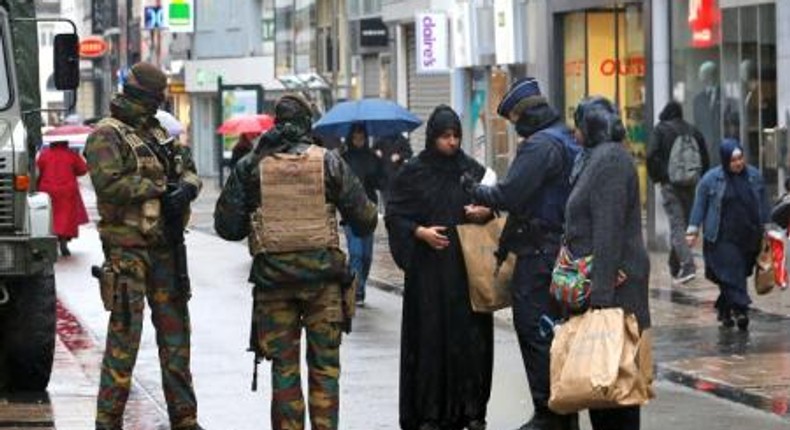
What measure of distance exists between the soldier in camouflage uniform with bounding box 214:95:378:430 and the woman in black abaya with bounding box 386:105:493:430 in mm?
1016

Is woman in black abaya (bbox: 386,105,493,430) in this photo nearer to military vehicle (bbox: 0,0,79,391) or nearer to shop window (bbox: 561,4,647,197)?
military vehicle (bbox: 0,0,79,391)

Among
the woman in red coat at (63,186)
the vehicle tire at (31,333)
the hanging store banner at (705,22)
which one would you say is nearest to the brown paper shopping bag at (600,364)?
the vehicle tire at (31,333)

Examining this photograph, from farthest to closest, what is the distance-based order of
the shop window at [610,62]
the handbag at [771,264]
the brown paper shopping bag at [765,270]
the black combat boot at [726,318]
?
the shop window at [610,62] → the black combat boot at [726,318] → the brown paper shopping bag at [765,270] → the handbag at [771,264]

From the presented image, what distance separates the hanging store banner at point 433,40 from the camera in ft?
117

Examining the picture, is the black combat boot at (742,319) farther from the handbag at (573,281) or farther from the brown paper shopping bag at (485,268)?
the handbag at (573,281)

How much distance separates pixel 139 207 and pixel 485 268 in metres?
1.88

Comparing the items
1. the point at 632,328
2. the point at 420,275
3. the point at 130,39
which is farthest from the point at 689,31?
the point at 130,39

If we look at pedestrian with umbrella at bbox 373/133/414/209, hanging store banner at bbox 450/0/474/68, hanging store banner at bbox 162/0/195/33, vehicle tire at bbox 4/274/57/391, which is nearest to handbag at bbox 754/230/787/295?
vehicle tire at bbox 4/274/57/391

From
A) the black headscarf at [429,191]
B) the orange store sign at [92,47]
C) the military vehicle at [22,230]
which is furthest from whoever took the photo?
the orange store sign at [92,47]

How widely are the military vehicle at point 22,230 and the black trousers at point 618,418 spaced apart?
13.8 feet

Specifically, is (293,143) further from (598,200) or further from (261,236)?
(598,200)

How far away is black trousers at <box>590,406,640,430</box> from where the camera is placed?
9.75 m

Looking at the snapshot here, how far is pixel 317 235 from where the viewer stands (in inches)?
397

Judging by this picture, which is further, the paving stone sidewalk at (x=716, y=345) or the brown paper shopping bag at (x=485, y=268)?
the paving stone sidewalk at (x=716, y=345)
